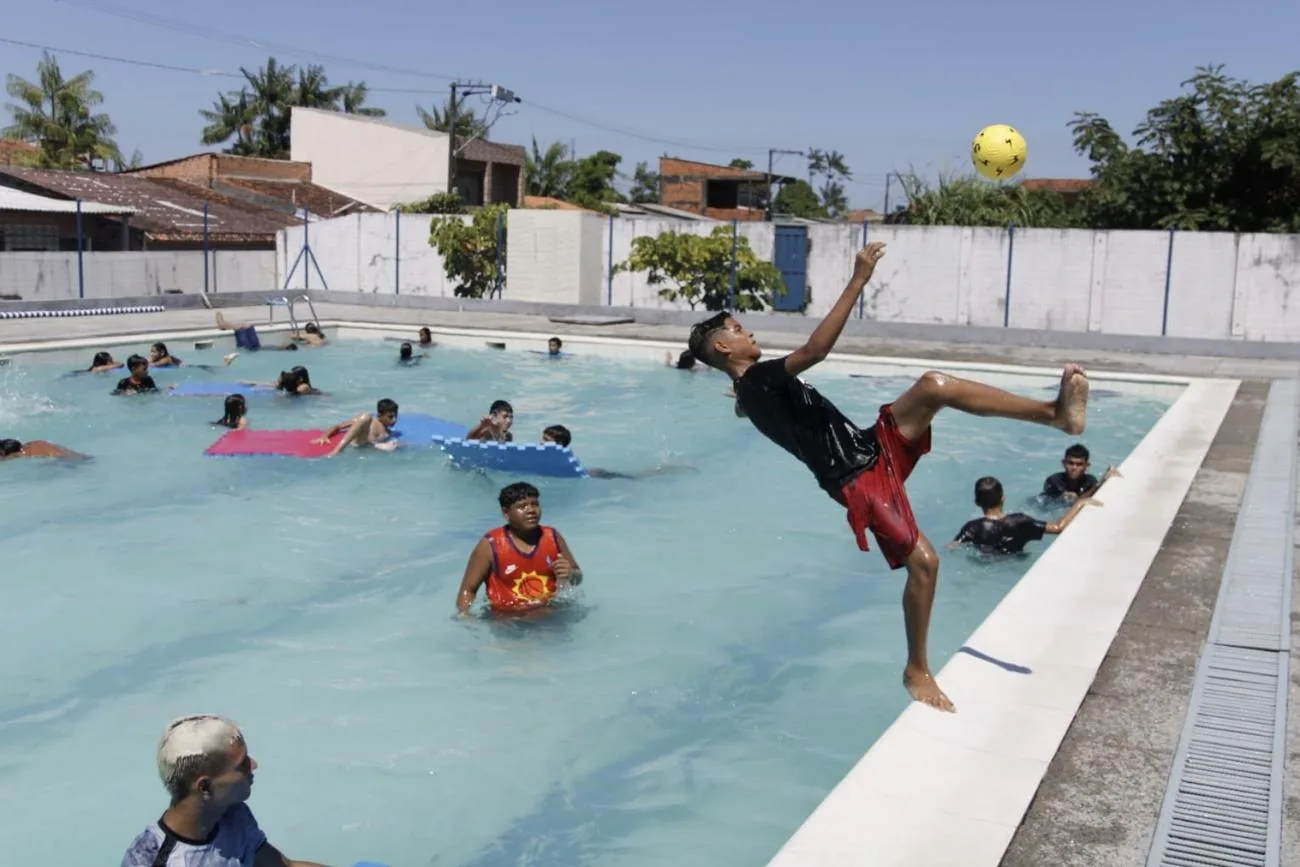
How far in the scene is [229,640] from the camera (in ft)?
28.0

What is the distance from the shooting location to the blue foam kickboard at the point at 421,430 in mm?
14298

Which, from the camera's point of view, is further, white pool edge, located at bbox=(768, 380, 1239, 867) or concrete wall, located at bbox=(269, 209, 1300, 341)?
concrete wall, located at bbox=(269, 209, 1300, 341)

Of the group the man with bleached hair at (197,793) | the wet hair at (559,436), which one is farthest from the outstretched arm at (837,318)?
the wet hair at (559,436)

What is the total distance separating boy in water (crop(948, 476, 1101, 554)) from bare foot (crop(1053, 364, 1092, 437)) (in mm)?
4862

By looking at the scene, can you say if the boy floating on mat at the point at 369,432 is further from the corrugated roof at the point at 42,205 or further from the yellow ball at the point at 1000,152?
the corrugated roof at the point at 42,205

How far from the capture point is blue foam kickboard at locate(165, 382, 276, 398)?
56.2ft

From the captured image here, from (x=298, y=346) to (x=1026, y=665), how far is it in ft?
64.4

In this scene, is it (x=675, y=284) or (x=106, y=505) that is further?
(x=675, y=284)

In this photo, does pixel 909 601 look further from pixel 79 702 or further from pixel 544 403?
pixel 544 403

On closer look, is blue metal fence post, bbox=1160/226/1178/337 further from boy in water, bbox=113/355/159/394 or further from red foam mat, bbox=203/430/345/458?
boy in water, bbox=113/355/159/394

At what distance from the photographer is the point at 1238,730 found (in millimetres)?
4918

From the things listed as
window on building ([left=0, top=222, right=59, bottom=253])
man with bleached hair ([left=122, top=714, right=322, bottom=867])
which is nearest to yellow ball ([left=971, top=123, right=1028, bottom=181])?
man with bleached hair ([left=122, top=714, right=322, bottom=867])

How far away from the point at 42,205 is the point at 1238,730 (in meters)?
30.1

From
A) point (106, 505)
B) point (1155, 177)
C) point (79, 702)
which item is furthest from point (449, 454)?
point (1155, 177)
